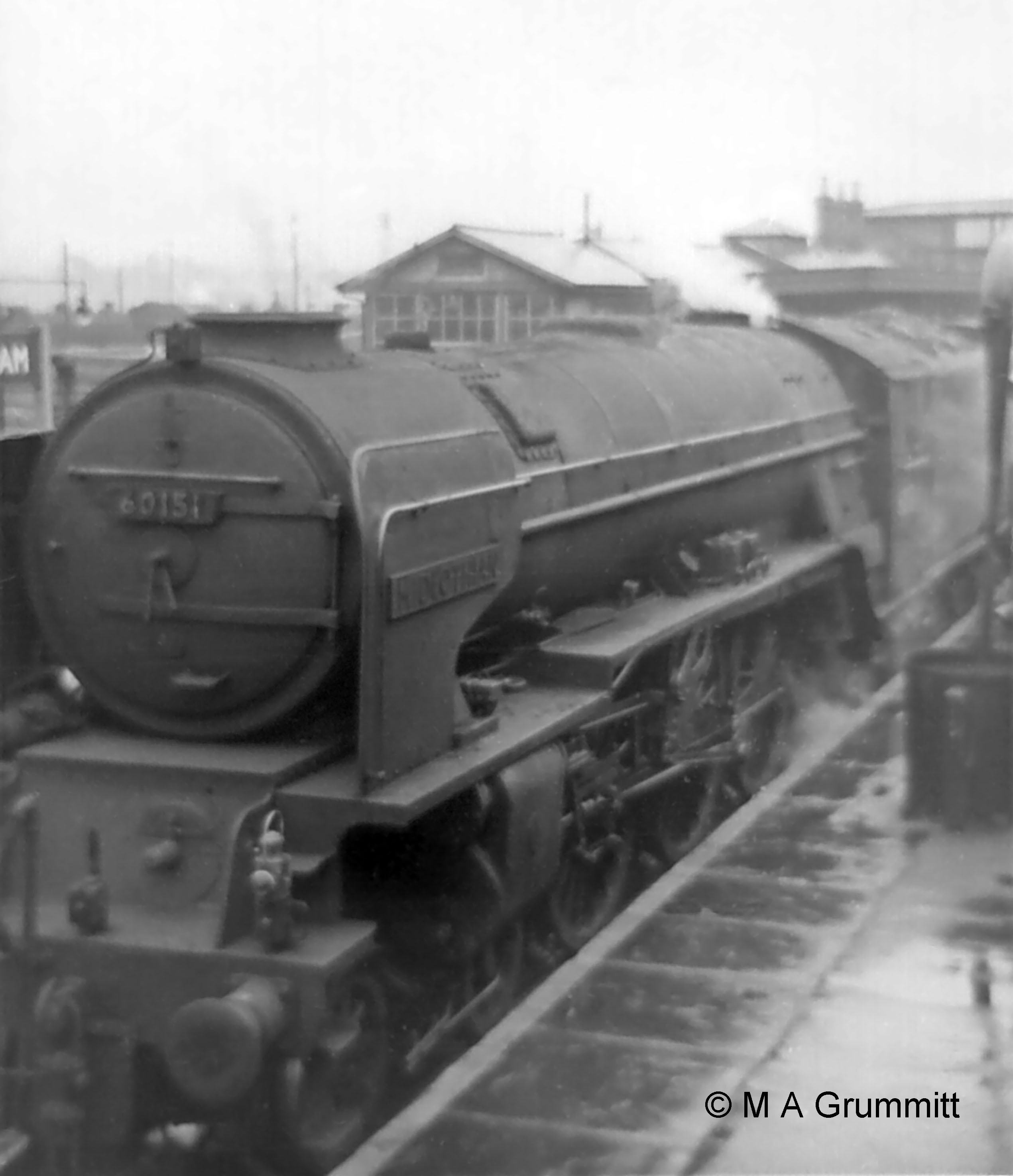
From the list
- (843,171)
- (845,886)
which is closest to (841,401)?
(843,171)

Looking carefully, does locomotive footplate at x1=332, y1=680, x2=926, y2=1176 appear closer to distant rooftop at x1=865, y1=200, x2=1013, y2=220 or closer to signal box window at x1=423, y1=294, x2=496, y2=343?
signal box window at x1=423, y1=294, x2=496, y2=343

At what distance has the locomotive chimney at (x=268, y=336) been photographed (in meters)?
5.32

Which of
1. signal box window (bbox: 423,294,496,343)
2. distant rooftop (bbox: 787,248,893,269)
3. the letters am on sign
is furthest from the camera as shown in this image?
distant rooftop (bbox: 787,248,893,269)

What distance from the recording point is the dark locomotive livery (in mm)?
4668

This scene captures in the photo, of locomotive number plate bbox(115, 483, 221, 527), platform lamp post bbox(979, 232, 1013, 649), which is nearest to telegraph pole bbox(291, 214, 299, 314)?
locomotive number plate bbox(115, 483, 221, 527)

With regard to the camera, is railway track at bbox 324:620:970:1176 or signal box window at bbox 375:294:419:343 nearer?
railway track at bbox 324:620:970:1176

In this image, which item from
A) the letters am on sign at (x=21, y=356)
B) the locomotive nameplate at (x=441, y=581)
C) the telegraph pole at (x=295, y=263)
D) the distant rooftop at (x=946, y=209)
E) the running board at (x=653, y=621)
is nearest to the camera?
the locomotive nameplate at (x=441, y=581)

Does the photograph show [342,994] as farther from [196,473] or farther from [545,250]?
[545,250]

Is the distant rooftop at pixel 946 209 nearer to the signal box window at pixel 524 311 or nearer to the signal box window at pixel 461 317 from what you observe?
the signal box window at pixel 524 311

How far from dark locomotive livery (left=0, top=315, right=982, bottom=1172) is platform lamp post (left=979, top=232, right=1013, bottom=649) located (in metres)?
2.40

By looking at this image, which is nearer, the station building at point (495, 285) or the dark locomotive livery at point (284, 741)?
the dark locomotive livery at point (284, 741)

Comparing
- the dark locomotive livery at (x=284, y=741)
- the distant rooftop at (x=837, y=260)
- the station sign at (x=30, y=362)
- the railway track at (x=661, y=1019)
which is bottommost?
the railway track at (x=661, y=1019)

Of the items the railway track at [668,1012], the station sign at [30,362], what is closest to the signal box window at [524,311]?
the station sign at [30,362]

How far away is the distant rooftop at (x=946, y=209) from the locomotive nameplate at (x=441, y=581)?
934cm
